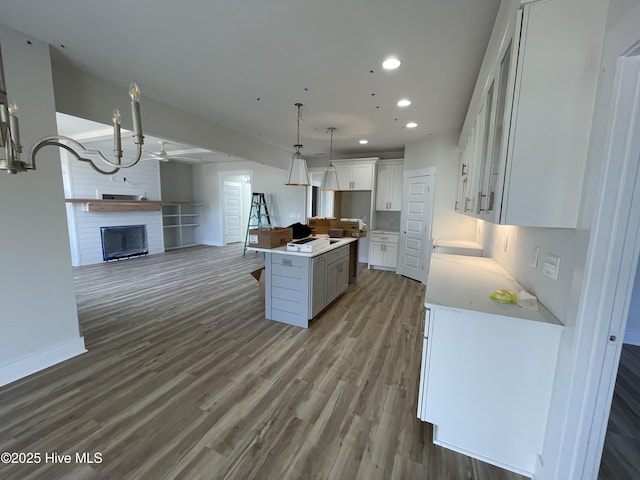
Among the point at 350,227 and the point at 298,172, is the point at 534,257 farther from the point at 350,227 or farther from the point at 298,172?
the point at 350,227

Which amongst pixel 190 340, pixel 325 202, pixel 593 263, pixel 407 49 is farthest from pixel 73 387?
pixel 325 202

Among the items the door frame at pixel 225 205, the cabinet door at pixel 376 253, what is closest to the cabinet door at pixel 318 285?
the cabinet door at pixel 376 253

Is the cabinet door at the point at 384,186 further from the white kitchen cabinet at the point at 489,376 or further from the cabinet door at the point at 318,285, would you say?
the white kitchen cabinet at the point at 489,376

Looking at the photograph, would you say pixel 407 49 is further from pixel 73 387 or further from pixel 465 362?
pixel 73 387

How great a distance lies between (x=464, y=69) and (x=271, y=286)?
9.67 feet

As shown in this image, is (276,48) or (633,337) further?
(633,337)

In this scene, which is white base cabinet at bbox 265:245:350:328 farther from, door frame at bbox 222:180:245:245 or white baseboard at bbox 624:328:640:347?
door frame at bbox 222:180:245:245

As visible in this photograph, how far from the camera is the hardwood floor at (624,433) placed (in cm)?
147

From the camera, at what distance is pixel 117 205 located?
19.7 ft

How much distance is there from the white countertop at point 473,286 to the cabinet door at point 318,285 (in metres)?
1.26

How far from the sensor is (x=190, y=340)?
9.10 feet

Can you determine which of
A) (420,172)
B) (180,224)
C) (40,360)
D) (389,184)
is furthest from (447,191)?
(180,224)

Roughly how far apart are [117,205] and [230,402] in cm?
599

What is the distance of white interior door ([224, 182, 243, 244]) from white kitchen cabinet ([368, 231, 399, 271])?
487 centimetres
